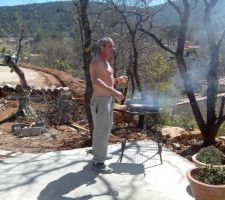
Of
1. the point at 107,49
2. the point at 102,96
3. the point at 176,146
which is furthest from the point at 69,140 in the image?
the point at 107,49

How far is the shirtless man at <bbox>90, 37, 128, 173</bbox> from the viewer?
4.24m

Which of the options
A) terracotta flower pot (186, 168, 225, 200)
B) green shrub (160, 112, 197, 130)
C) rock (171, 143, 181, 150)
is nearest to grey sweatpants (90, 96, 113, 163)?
terracotta flower pot (186, 168, 225, 200)

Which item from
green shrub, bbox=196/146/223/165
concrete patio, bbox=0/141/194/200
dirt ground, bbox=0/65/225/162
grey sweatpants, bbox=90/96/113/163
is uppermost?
grey sweatpants, bbox=90/96/113/163

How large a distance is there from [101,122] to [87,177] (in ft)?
2.04

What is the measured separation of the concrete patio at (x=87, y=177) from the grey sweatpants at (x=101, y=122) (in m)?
0.25

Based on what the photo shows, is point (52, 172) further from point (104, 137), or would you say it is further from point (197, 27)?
point (197, 27)

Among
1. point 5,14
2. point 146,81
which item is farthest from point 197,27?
point 5,14

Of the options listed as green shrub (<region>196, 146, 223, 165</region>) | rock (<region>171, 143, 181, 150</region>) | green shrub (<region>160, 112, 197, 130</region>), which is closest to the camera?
green shrub (<region>196, 146, 223, 165</region>)

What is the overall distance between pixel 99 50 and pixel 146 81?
1367 centimetres

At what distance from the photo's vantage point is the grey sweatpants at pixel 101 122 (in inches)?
171

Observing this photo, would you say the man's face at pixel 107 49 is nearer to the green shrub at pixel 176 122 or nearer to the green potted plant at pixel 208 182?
the green potted plant at pixel 208 182

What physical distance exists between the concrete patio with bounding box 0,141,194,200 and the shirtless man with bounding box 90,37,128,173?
0.25 m

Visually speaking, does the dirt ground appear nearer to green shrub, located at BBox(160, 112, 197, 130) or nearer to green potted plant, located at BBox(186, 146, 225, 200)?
green shrub, located at BBox(160, 112, 197, 130)

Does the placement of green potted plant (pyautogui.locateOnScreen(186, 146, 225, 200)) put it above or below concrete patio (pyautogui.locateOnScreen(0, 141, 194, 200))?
above
